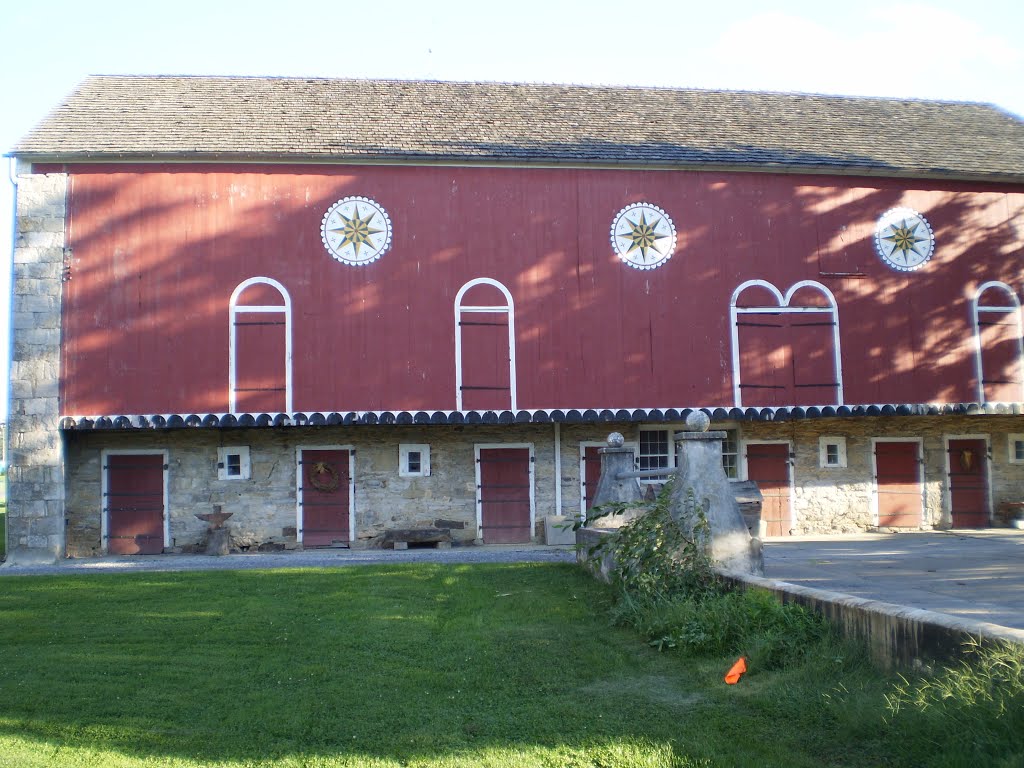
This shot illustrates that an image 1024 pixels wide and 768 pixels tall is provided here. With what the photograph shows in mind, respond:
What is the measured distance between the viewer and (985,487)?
18.1 meters

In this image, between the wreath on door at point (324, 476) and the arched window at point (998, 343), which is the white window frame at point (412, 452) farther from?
the arched window at point (998, 343)

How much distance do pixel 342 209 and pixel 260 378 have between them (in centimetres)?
344

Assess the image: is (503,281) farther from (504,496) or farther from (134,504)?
(134,504)

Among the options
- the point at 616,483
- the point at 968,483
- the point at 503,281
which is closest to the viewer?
the point at 616,483

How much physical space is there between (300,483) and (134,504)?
2.87 meters

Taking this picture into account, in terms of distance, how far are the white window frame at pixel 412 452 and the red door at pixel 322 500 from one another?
0.99m

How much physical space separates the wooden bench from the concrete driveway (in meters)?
5.54

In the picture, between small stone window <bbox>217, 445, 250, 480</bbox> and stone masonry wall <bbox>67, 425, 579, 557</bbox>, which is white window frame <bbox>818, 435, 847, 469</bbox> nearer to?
stone masonry wall <bbox>67, 425, 579, 557</bbox>

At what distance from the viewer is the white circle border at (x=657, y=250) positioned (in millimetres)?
17156

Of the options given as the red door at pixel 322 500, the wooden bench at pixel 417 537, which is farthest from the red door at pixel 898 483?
the red door at pixel 322 500

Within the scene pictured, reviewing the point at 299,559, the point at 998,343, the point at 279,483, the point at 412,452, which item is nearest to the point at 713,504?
the point at 299,559

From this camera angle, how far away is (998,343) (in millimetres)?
18141

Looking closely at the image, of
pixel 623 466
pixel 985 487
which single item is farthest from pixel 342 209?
pixel 985 487

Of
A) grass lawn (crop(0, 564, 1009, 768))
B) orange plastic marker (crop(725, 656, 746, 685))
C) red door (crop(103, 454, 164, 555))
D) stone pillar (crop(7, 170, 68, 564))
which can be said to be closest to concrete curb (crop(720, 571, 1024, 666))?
grass lawn (crop(0, 564, 1009, 768))
